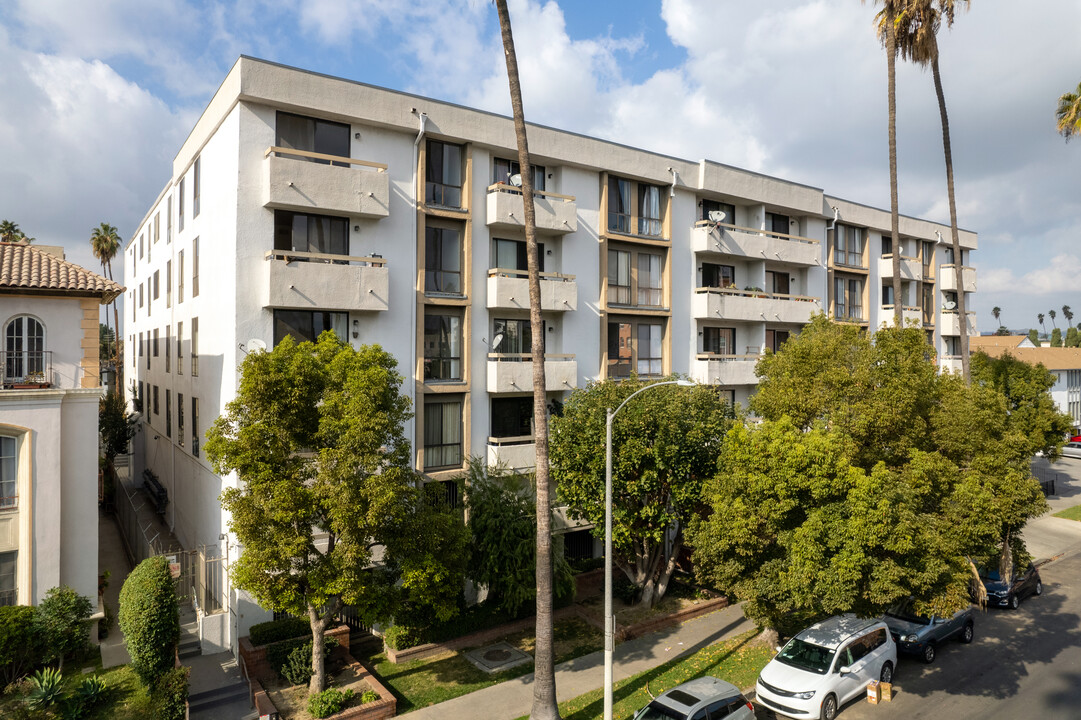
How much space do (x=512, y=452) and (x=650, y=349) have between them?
355 inches

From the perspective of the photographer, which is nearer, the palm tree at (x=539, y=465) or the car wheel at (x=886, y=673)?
the palm tree at (x=539, y=465)

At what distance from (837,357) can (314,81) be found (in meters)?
18.5

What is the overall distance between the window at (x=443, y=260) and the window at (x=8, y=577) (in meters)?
14.0

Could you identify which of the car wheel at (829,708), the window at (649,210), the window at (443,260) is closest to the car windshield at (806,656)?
the car wheel at (829,708)

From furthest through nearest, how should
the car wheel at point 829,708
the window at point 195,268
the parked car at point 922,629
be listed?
the window at point 195,268
the parked car at point 922,629
the car wheel at point 829,708

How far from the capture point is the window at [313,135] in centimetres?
2116

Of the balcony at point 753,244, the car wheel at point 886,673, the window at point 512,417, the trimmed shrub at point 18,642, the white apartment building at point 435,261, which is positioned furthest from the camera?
the balcony at point 753,244

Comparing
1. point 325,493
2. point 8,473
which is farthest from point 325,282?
point 8,473

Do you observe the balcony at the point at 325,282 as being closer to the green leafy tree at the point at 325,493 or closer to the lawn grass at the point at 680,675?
the green leafy tree at the point at 325,493

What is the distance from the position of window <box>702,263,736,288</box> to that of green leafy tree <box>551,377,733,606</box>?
1141cm

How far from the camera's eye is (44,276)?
1900cm

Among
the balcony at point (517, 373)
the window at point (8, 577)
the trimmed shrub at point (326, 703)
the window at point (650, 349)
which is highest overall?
the window at point (650, 349)

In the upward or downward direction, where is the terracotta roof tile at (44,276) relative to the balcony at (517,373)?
upward

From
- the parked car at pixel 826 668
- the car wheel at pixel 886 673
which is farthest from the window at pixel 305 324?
the car wheel at pixel 886 673
